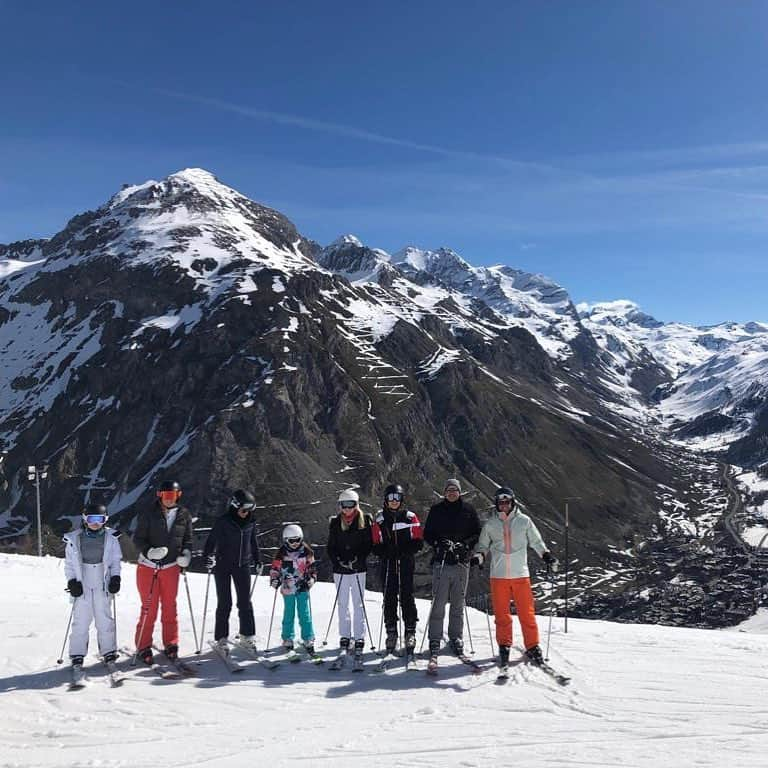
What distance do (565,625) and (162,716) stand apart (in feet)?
40.0

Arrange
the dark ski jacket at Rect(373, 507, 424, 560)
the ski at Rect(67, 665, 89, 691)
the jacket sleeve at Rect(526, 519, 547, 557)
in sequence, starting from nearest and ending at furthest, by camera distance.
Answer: the ski at Rect(67, 665, 89, 691), the jacket sleeve at Rect(526, 519, 547, 557), the dark ski jacket at Rect(373, 507, 424, 560)

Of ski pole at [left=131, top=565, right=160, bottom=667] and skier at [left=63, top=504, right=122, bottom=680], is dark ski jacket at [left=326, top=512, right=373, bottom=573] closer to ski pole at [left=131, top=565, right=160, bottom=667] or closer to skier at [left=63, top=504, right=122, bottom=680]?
ski pole at [left=131, top=565, right=160, bottom=667]

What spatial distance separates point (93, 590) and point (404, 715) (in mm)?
7315

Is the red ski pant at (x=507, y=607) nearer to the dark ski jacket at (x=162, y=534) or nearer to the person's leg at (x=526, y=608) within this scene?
the person's leg at (x=526, y=608)

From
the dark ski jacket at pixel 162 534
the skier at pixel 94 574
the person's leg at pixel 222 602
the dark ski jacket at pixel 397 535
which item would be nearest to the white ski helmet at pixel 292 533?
the person's leg at pixel 222 602

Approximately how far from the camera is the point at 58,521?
169125mm

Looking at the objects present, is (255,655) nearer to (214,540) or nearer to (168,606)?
(168,606)

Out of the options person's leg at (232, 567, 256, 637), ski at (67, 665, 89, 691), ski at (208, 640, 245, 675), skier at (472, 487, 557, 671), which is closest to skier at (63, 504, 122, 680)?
ski at (67, 665, 89, 691)

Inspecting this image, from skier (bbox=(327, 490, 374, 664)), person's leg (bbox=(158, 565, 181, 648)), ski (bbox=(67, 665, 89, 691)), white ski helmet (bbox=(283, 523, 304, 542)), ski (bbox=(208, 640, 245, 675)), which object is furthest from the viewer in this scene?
white ski helmet (bbox=(283, 523, 304, 542))

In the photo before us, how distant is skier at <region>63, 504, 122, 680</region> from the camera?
13.7 meters

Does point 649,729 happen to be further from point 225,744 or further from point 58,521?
point 58,521

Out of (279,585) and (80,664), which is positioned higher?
(279,585)

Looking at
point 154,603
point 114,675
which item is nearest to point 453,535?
point 154,603

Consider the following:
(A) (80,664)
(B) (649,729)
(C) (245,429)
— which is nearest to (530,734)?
(B) (649,729)
